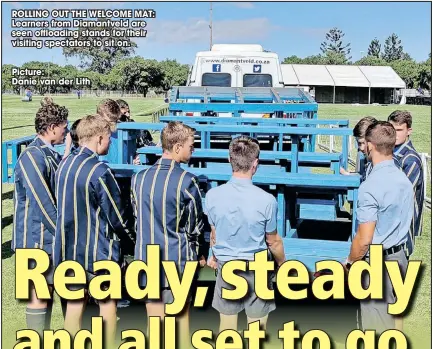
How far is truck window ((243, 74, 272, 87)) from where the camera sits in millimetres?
9875

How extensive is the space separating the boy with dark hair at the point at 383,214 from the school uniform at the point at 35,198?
5.94 ft

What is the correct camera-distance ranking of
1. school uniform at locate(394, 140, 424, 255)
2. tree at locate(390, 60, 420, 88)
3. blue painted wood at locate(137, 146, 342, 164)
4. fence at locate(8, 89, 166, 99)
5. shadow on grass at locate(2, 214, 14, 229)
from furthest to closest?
tree at locate(390, 60, 420, 88) < fence at locate(8, 89, 166, 99) < shadow on grass at locate(2, 214, 14, 229) < blue painted wood at locate(137, 146, 342, 164) < school uniform at locate(394, 140, 424, 255)

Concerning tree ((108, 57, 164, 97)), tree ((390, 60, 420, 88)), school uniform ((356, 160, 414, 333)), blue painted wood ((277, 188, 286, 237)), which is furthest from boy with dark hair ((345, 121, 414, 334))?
tree ((390, 60, 420, 88))

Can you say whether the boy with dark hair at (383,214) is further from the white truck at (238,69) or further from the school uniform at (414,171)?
the white truck at (238,69)

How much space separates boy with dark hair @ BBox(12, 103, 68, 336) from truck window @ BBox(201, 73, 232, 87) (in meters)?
6.55

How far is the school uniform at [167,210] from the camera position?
3094 millimetres

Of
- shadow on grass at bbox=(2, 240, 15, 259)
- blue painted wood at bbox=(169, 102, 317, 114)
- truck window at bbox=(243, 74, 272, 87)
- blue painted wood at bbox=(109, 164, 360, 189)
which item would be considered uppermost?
truck window at bbox=(243, 74, 272, 87)

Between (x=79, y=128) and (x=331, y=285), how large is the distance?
175 cm

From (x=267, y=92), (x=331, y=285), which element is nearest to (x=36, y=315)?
(x=331, y=285)

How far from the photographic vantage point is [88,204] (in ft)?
10.4

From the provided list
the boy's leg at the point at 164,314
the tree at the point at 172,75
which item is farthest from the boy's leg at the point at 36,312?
the tree at the point at 172,75

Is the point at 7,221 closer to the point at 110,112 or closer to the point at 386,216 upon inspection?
the point at 110,112

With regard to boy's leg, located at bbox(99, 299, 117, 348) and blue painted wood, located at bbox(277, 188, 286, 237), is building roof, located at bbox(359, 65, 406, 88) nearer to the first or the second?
blue painted wood, located at bbox(277, 188, 286, 237)

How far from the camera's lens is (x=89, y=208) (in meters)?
3.18
